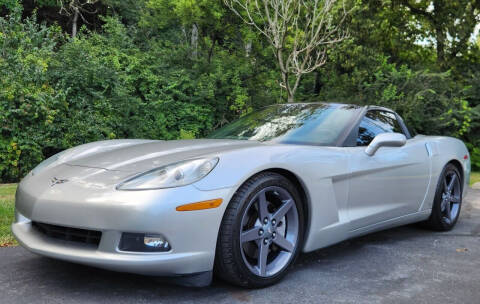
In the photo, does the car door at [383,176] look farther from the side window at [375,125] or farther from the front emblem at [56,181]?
the front emblem at [56,181]

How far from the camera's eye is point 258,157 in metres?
3.03

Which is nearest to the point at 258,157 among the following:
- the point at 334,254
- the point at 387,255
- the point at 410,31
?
the point at 334,254

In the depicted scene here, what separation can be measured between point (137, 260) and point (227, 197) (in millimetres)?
609

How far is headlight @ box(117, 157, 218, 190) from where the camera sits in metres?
2.69

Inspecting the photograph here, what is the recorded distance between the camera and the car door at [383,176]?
3659 mm

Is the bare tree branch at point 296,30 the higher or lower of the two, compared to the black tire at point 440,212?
higher

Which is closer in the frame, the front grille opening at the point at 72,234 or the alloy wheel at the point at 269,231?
the front grille opening at the point at 72,234

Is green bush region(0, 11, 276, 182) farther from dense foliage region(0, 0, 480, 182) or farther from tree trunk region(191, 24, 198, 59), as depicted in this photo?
tree trunk region(191, 24, 198, 59)

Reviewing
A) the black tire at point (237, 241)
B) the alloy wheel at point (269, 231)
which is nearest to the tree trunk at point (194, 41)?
the alloy wheel at point (269, 231)

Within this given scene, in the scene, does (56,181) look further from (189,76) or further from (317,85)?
(317,85)

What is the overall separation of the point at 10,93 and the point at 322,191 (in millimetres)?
6098

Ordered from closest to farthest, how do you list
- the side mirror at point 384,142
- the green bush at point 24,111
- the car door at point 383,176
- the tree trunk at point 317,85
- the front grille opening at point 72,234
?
the front grille opening at point 72,234, the car door at point 383,176, the side mirror at point 384,142, the green bush at point 24,111, the tree trunk at point 317,85

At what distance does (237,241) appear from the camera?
2826mm

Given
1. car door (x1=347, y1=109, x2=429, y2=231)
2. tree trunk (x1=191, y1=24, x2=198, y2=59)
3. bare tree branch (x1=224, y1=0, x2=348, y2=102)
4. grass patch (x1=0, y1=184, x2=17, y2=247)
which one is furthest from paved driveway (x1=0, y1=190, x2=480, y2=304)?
tree trunk (x1=191, y1=24, x2=198, y2=59)
